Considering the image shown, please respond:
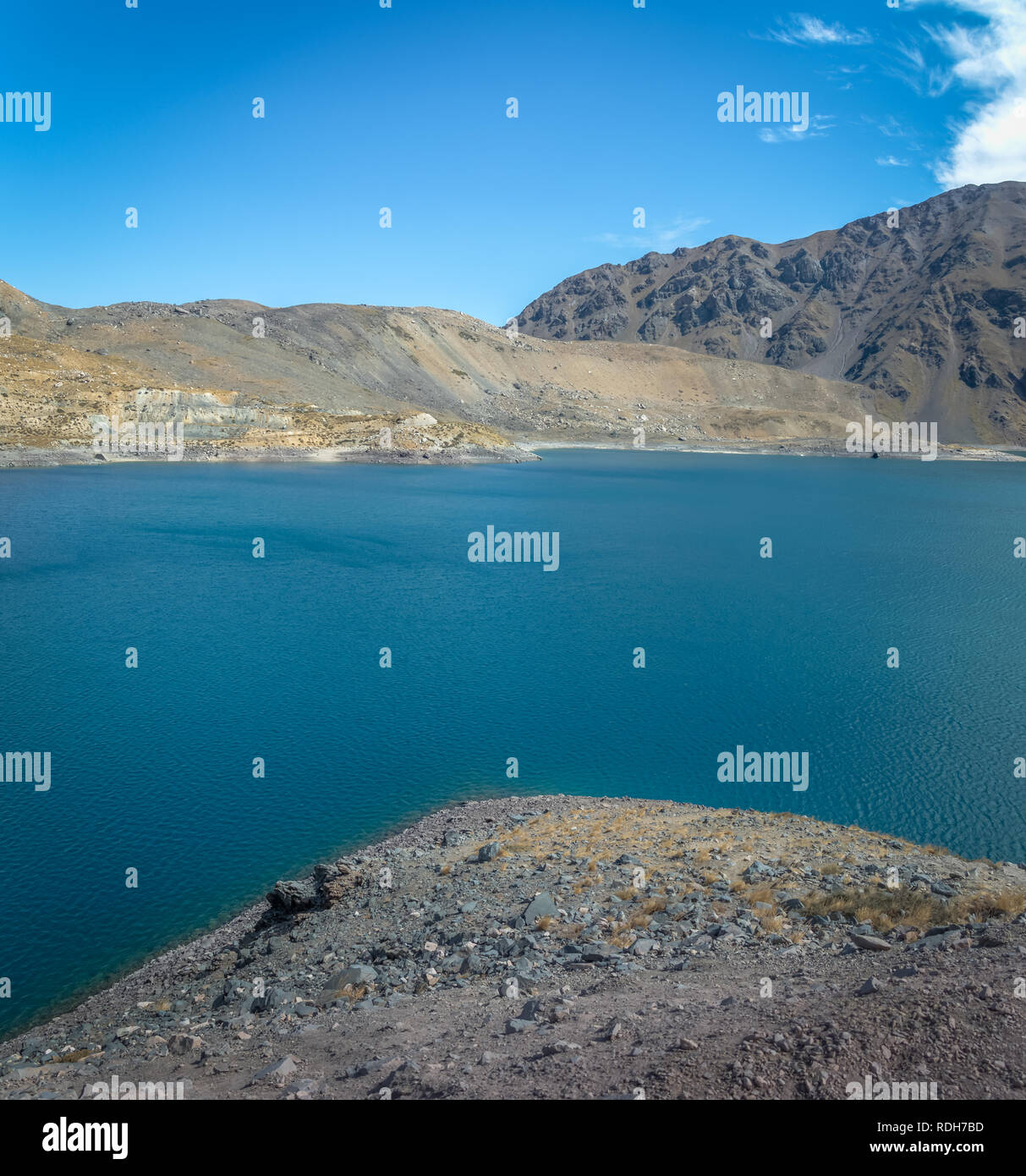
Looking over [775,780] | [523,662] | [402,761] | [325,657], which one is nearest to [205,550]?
[325,657]

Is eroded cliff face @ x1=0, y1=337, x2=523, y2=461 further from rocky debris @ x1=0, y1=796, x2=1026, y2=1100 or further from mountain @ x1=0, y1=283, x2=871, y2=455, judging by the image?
rocky debris @ x1=0, y1=796, x2=1026, y2=1100

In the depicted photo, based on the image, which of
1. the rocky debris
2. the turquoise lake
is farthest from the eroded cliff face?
the rocky debris

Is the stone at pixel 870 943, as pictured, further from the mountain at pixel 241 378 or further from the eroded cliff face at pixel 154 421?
the mountain at pixel 241 378

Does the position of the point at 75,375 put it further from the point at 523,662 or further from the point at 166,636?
the point at 523,662

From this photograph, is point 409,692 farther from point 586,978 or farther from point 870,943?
point 870,943

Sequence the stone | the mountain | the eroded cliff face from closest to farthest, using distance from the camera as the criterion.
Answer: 1. the stone
2. the eroded cliff face
3. the mountain
